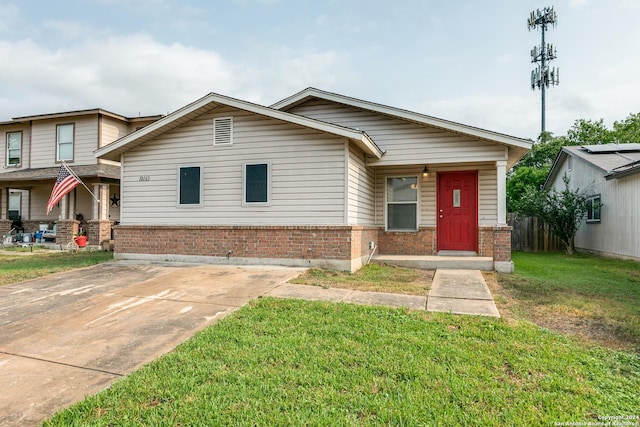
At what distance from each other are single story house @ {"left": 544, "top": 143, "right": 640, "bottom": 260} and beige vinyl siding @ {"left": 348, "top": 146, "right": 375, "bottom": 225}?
24.1 ft

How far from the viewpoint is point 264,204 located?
816cm

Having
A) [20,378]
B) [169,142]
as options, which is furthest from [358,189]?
[20,378]

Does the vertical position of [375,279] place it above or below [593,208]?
below

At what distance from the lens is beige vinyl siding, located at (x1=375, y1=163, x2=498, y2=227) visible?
30.6ft

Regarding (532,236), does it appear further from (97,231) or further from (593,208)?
(97,231)

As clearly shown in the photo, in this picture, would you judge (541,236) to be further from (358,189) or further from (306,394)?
(306,394)

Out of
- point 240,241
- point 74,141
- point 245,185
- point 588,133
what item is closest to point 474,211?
point 245,185

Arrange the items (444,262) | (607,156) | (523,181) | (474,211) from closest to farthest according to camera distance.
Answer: (444,262), (474,211), (607,156), (523,181)

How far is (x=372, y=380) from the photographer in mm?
2699

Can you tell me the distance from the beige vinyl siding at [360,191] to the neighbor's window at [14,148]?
16.2m

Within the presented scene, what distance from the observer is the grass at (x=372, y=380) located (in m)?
2.27

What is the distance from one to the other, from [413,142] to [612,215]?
7.88m

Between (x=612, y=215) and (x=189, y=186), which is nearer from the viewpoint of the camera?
(x=189, y=186)

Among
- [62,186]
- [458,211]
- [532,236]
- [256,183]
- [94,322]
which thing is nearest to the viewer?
[94,322]
